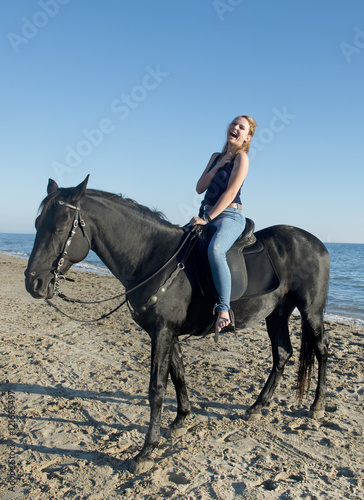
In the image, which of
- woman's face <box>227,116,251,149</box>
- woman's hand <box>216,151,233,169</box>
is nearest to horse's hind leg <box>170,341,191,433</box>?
woman's hand <box>216,151,233,169</box>

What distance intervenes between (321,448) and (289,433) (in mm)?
335

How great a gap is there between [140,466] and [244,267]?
1926mm

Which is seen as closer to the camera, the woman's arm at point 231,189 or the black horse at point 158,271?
the black horse at point 158,271

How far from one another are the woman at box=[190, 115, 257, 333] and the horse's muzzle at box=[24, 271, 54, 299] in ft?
4.53

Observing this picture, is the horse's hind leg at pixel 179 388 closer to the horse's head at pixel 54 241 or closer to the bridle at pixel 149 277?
the bridle at pixel 149 277

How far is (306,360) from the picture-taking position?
4125 mm

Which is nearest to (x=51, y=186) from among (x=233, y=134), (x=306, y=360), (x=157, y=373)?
(x=233, y=134)

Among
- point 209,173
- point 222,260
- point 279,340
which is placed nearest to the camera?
point 222,260

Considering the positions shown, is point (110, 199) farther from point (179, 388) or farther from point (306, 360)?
point (306, 360)

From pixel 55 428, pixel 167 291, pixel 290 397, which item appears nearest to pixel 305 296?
pixel 290 397

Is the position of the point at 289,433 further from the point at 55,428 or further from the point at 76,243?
the point at 76,243

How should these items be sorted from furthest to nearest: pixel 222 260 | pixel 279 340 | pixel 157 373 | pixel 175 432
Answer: pixel 279 340 → pixel 175 432 → pixel 222 260 → pixel 157 373

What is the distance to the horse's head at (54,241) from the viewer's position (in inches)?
116

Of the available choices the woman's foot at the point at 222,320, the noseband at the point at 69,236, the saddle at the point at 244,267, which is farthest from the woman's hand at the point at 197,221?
the noseband at the point at 69,236
